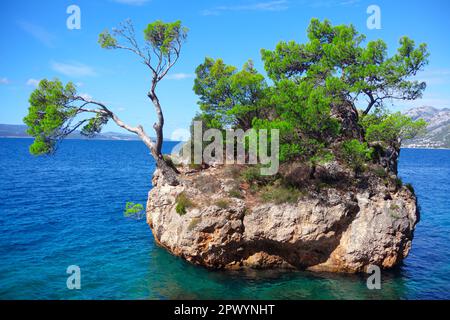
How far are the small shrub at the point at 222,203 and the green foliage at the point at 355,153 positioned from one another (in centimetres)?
1004

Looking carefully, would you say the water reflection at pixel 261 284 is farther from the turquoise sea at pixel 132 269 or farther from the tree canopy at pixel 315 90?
the tree canopy at pixel 315 90

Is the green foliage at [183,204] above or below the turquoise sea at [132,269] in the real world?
above

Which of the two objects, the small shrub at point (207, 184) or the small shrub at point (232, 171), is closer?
the small shrub at point (207, 184)

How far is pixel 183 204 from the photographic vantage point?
987 inches

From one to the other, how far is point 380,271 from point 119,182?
4990 cm

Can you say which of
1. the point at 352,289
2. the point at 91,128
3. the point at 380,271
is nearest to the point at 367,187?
the point at 380,271

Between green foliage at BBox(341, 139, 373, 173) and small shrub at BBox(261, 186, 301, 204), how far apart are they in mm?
5227

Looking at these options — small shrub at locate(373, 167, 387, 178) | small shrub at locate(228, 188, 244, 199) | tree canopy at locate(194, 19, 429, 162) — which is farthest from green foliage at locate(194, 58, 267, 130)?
small shrub at locate(373, 167, 387, 178)

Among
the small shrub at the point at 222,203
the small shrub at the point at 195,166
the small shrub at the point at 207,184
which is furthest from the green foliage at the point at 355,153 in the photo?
the small shrub at the point at 195,166

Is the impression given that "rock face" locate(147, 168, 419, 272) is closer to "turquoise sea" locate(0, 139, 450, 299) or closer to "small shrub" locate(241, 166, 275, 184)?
"turquoise sea" locate(0, 139, 450, 299)

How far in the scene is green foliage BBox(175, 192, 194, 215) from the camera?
81.7 ft

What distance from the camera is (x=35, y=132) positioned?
28297 mm

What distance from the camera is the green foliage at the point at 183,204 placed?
24.9 m

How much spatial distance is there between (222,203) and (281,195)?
170 inches
